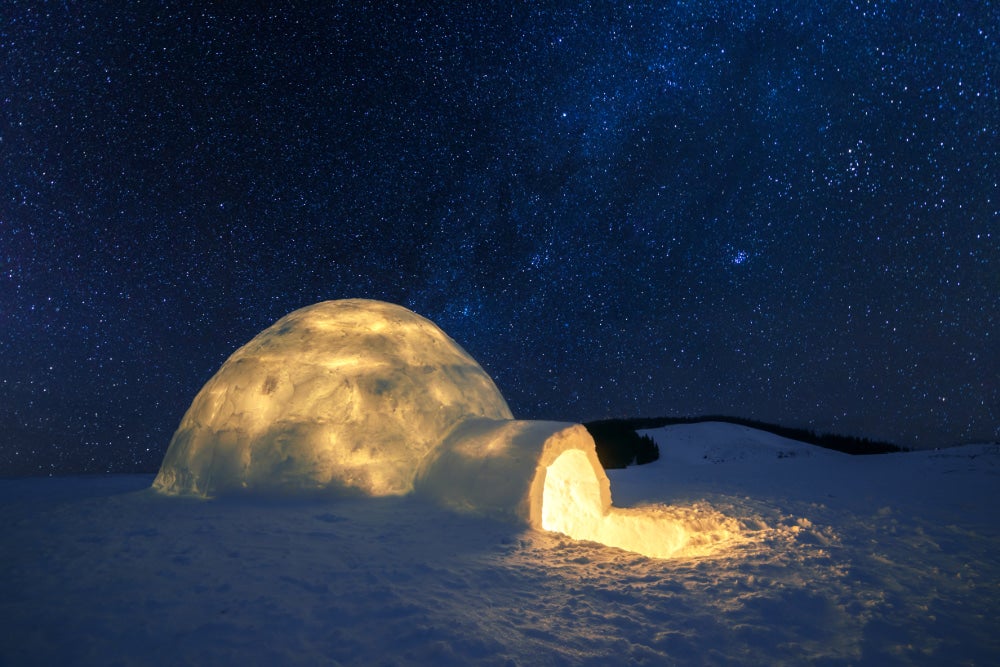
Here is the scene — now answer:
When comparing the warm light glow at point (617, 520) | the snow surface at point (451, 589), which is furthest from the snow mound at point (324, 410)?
the warm light glow at point (617, 520)

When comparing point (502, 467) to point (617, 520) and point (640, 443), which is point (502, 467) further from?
point (640, 443)

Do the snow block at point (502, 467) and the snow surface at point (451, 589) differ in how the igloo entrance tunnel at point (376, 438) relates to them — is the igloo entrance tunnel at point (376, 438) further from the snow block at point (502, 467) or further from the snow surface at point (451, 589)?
the snow surface at point (451, 589)

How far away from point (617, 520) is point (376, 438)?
389 cm

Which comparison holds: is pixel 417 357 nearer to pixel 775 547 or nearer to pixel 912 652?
pixel 775 547

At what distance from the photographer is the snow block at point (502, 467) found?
22.5ft

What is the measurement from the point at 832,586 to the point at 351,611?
14.5 ft

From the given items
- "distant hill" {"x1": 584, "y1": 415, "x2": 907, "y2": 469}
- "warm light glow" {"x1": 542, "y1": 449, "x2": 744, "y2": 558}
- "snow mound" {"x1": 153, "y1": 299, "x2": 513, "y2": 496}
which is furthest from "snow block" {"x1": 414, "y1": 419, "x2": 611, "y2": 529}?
"distant hill" {"x1": 584, "y1": 415, "x2": 907, "y2": 469}

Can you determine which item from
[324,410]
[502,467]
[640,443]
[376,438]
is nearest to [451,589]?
[502,467]

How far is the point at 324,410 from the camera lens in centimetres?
820

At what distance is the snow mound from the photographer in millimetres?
7910

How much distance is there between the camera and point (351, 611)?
13.8ft

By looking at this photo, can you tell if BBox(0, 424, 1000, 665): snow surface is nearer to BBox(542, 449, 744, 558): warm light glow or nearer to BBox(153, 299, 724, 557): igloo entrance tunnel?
BBox(542, 449, 744, 558): warm light glow

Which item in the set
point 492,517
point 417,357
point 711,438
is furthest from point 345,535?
point 711,438

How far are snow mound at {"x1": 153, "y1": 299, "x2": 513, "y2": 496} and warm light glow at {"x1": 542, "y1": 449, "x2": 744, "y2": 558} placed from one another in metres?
1.81
